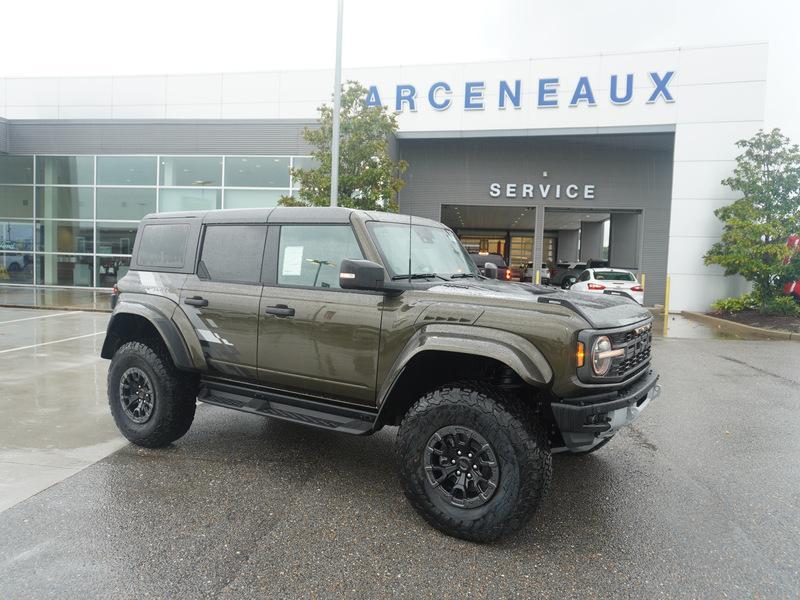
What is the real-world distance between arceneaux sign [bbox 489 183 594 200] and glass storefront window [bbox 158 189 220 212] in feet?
34.4

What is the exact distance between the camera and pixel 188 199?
20359 millimetres

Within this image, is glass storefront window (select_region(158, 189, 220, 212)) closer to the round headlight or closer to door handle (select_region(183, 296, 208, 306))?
door handle (select_region(183, 296, 208, 306))

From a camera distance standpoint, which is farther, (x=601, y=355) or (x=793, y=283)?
(x=793, y=283)

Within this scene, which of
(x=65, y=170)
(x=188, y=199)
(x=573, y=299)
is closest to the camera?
(x=573, y=299)

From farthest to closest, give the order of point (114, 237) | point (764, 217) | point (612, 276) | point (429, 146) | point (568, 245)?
1. point (568, 245)
2. point (429, 146)
3. point (114, 237)
4. point (612, 276)
5. point (764, 217)

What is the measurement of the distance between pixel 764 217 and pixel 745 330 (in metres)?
4.40

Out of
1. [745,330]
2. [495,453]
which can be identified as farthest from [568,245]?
[495,453]

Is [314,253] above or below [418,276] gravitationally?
above

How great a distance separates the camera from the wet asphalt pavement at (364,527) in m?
2.81

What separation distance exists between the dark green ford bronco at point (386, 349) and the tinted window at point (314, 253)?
0.01m

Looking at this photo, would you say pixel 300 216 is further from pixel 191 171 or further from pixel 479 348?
pixel 191 171

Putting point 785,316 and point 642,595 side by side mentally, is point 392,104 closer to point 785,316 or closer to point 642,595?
point 785,316

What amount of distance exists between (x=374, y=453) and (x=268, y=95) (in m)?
19.1

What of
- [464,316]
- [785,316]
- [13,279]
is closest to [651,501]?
[464,316]
